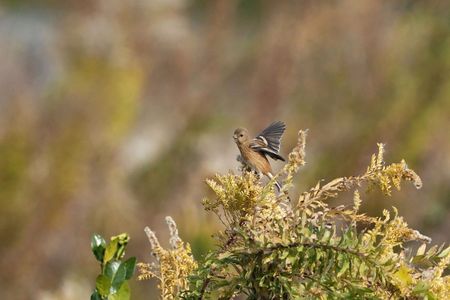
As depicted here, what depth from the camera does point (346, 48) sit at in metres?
6.20

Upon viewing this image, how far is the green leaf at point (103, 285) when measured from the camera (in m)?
1.08

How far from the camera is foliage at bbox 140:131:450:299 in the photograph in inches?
37.7

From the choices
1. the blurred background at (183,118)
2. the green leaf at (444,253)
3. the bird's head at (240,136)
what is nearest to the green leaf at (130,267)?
the green leaf at (444,253)

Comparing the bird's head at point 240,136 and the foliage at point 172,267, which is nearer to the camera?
the foliage at point 172,267

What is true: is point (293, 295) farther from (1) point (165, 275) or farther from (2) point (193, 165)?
(2) point (193, 165)

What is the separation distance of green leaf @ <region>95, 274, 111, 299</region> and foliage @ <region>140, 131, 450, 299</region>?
39 mm

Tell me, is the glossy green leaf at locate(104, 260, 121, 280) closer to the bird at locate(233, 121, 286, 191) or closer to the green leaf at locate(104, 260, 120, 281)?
the green leaf at locate(104, 260, 120, 281)

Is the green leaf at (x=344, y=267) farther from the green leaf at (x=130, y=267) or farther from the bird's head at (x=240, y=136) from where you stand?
the bird's head at (x=240, y=136)

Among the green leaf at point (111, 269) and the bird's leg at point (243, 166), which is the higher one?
the bird's leg at point (243, 166)

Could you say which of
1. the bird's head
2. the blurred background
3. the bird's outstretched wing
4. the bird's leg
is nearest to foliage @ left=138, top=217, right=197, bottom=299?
the bird's leg

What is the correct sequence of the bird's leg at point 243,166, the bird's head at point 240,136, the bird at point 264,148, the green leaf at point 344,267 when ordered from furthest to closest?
the bird's head at point 240,136 → the bird at point 264,148 → the bird's leg at point 243,166 → the green leaf at point 344,267

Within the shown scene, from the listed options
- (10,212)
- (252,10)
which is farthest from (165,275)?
(252,10)

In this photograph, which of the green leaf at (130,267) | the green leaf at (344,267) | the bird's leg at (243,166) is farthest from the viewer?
the bird's leg at (243,166)

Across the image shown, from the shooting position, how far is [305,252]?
960 millimetres
